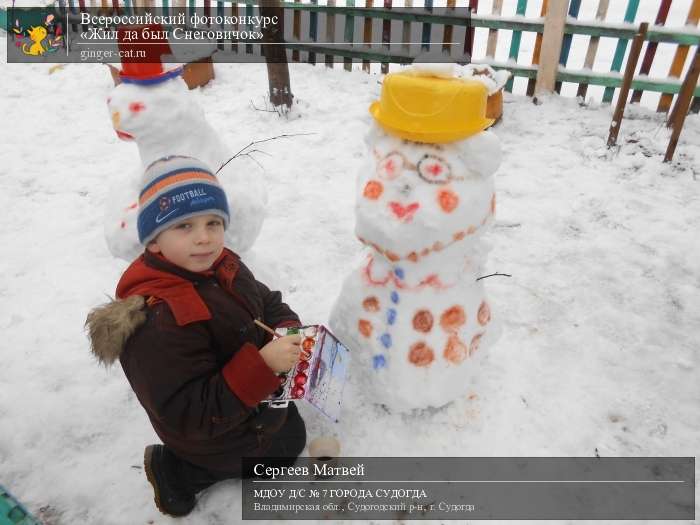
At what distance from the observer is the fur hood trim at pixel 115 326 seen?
1499 mm

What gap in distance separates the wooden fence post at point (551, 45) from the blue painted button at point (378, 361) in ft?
14.0

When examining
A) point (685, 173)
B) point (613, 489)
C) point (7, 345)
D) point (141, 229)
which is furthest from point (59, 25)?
point (613, 489)

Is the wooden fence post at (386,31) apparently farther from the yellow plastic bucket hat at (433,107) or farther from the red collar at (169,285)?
the red collar at (169,285)

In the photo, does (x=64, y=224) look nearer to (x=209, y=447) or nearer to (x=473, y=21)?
(x=209, y=447)

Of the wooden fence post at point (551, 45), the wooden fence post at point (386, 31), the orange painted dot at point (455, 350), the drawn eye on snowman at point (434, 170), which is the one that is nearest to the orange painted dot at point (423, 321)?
the orange painted dot at point (455, 350)

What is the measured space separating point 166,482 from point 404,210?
1342mm

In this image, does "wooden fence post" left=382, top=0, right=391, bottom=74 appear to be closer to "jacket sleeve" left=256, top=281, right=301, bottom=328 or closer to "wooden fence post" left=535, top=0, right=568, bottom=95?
"wooden fence post" left=535, top=0, right=568, bottom=95

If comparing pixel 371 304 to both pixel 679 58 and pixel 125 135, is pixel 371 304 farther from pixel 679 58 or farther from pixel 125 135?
pixel 679 58

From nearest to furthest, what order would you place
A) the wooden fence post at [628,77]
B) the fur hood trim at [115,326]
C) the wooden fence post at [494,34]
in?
Answer: 1. the fur hood trim at [115,326]
2. the wooden fence post at [628,77]
3. the wooden fence post at [494,34]

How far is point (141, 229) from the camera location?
5.33ft

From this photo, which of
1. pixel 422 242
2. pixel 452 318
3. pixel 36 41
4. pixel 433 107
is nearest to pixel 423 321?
pixel 452 318

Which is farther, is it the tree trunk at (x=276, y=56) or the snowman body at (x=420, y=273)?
the tree trunk at (x=276, y=56)

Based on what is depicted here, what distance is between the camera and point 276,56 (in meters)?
4.97

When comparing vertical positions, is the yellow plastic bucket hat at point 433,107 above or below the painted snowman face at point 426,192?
above
